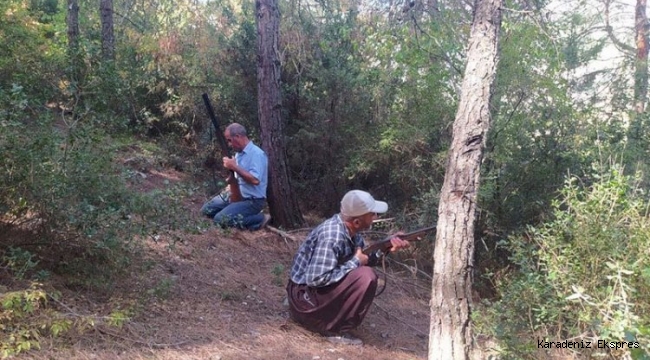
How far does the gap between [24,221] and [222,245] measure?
2.95 meters

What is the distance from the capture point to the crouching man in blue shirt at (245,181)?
7.66 m

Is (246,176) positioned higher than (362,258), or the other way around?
(246,176)

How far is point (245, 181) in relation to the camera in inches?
301

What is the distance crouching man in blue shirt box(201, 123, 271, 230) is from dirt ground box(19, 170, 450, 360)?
0.96ft

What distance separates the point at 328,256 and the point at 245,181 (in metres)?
3.16

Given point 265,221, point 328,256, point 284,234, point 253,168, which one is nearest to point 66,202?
point 328,256

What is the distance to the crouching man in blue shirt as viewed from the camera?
7.66m

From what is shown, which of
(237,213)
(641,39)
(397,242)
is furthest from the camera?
(641,39)

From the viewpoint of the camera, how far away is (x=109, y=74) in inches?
234

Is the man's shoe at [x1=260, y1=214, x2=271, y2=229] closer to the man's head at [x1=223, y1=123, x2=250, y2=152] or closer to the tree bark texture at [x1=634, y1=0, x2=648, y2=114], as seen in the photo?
the man's head at [x1=223, y1=123, x2=250, y2=152]

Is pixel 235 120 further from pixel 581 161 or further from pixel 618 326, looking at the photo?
pixel 618 326

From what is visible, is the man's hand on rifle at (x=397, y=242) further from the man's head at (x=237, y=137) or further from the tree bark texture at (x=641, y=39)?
the tree bark texture at (x=641, y=39)

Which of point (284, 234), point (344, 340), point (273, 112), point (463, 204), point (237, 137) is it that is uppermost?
point (273, 112)

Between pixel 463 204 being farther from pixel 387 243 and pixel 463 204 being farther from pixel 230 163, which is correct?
pixel 230 163
